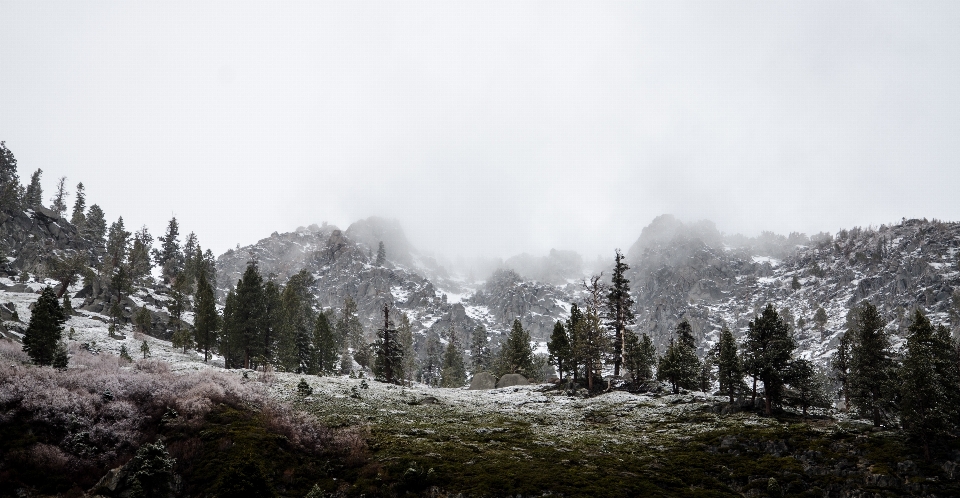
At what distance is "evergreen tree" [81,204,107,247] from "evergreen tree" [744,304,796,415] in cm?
16700

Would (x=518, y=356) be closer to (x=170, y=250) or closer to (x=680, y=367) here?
(x=680, y=367)

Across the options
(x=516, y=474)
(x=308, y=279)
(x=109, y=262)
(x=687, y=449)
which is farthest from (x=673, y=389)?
(x=109, y=262)

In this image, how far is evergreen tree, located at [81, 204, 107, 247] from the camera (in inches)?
5202

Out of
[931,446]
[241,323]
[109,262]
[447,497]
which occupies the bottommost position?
[447,497]

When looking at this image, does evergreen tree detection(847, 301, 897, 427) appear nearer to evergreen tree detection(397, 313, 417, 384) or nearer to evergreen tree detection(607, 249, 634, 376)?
evergreen tree detection(607, 249, 634, 376)

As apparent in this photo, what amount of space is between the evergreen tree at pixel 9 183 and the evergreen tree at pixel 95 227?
55.5 feet

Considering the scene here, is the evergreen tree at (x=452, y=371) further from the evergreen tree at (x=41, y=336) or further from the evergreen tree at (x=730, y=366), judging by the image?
the evergreen tree at (x=41, y=336)

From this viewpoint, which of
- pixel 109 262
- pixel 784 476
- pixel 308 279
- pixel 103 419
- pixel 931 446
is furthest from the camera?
pixel 308 279

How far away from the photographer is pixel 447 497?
67.5ft

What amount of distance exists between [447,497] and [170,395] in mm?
19015

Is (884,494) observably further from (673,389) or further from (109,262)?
(109,262)

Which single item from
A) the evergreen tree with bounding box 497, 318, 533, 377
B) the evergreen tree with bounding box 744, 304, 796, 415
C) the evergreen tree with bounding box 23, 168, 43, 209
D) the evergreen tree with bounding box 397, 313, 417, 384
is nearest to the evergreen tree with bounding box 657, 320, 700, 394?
the evergreen tree with bounding box 744, 304, 796, 415

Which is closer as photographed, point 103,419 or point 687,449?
point 103,419

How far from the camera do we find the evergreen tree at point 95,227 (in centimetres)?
13212
